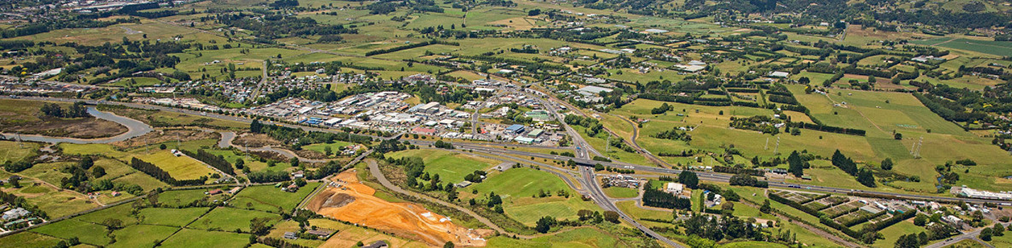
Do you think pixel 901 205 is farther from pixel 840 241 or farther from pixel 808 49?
pixel 808 49

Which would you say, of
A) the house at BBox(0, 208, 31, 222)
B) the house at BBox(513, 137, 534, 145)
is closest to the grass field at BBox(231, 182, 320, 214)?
the house at BBox(0, 208, 31, 222)

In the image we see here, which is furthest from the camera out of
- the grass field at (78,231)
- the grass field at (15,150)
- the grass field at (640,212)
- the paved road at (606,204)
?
the grass field at (15,150)

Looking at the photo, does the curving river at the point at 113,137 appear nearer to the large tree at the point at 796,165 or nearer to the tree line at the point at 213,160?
the tree line at the point at 213,160

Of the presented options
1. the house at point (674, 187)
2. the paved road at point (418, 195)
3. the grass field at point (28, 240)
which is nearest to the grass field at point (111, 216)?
the grass field at point (28, 240)

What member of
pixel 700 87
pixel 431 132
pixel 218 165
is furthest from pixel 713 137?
pixel 218 165

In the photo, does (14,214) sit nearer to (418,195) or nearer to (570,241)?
(418,195)

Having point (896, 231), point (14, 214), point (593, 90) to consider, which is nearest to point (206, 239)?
point (14, 214)

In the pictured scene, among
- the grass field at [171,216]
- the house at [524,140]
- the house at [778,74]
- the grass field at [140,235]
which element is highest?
the grass field at [140,235]

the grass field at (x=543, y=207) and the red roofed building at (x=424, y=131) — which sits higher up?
the grass field at (x=543, y=207)
